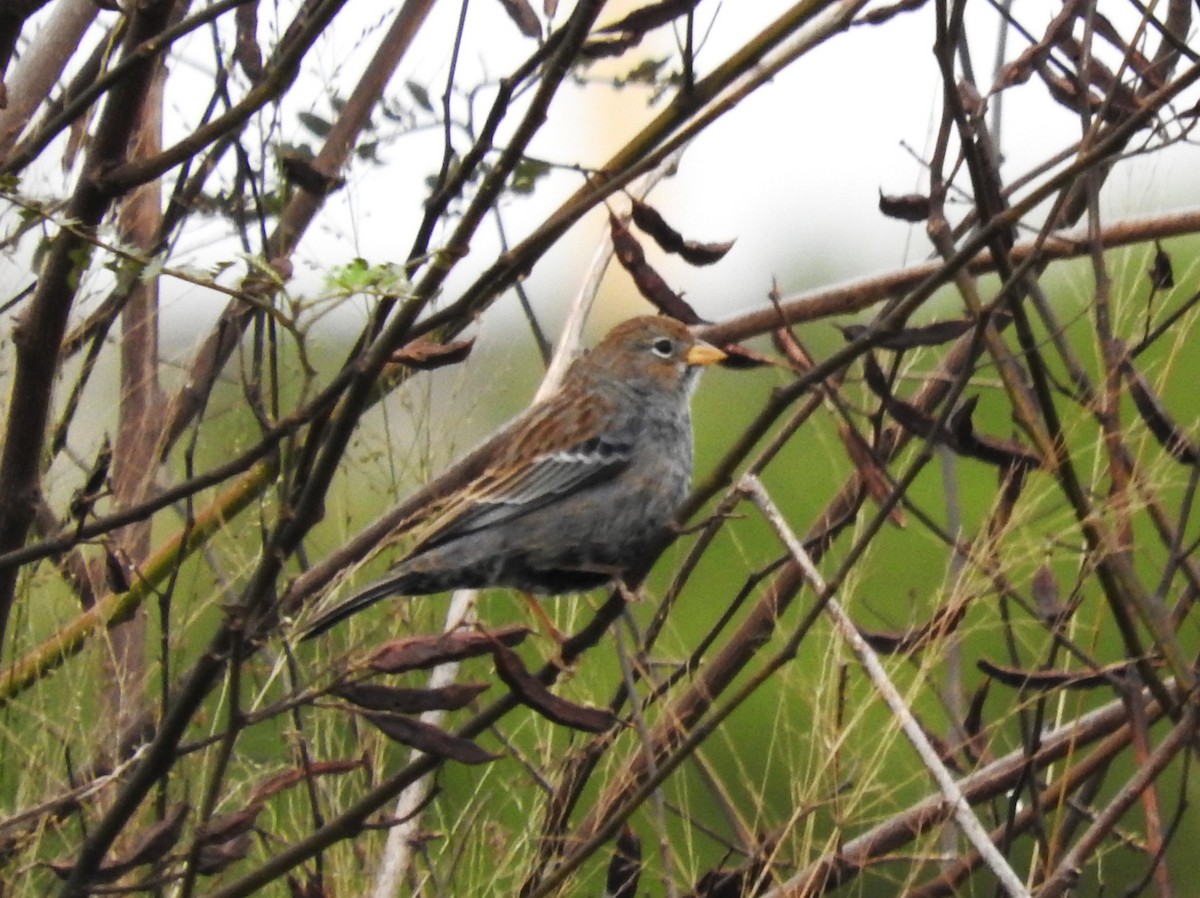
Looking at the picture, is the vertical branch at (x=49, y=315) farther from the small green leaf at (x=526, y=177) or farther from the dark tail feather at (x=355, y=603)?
the small green leaf at (x=526, y=177)

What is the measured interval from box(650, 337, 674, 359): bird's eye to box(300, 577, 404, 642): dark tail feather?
137 cm

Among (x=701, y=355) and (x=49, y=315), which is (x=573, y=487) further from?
(x=49, y=315)

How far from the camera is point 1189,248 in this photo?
7.29 metres

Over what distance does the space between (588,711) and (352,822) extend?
363 millimetres

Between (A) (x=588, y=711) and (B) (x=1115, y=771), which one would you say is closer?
(A) (x=588, y=711)

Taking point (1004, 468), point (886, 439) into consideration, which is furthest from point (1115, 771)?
point (1004, 468)

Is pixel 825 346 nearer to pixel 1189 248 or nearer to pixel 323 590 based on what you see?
pixel 1189 248

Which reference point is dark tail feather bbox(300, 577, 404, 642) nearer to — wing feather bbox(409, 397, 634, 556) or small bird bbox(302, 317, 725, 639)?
small bird bbox(302, 317, 725, 639)

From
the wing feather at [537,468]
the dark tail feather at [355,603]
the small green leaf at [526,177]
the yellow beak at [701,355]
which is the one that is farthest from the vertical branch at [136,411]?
the yellow beak at [701,355]

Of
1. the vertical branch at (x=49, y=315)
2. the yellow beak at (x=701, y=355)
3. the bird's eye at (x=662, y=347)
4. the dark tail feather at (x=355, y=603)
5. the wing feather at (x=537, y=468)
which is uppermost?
the vertical branch at (x=49, y=315)

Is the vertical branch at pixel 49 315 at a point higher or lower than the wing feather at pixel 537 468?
higher

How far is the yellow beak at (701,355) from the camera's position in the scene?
14.1 feet

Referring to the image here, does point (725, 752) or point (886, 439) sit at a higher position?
point (886, 439)

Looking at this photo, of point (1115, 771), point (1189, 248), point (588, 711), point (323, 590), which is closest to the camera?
point (588, 711)
